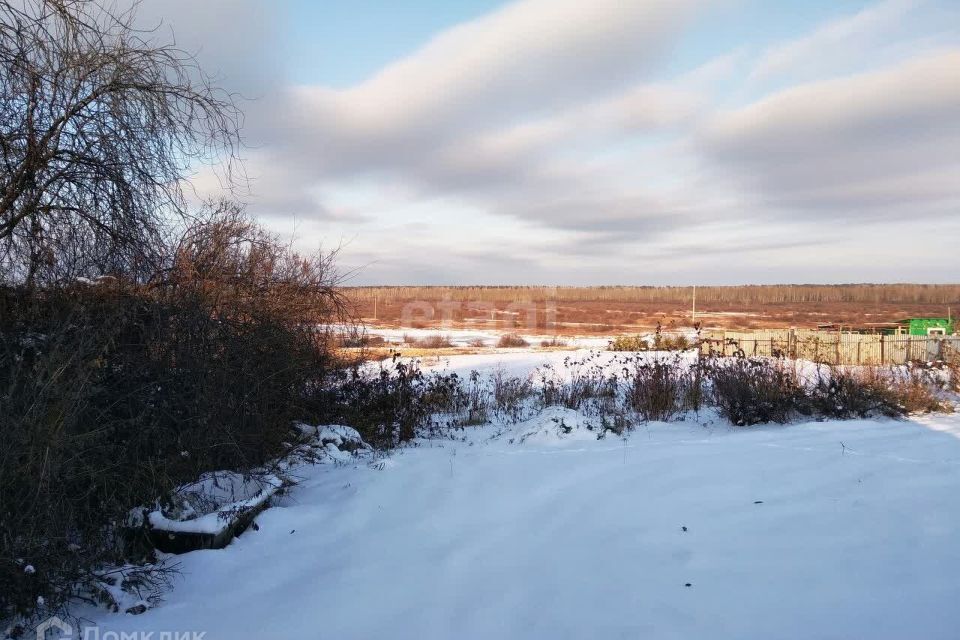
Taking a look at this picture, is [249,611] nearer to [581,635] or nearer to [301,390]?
[581,635]

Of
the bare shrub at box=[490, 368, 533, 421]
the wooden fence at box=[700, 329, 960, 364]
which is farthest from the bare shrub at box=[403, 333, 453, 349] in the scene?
the bare shrub at box=[490, 368, 533, 421]

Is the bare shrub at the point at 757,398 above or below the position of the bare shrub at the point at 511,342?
above

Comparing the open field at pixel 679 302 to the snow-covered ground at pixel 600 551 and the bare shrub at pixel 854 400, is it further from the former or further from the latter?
the snow-covered ground at pixel 600 551

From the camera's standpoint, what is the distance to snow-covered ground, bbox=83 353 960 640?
8.73ft

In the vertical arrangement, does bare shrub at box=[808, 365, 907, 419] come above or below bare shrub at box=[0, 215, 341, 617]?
below

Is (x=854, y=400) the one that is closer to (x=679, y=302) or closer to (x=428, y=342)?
(x=428, y=342)

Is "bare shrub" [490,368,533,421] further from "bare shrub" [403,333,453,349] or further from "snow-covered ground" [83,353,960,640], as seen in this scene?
"bare shrub" [403,333,453,349]

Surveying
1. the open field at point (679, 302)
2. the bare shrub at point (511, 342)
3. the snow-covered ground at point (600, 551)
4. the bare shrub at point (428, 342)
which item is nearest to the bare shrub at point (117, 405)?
the snow-covered ground at point (600, 551)

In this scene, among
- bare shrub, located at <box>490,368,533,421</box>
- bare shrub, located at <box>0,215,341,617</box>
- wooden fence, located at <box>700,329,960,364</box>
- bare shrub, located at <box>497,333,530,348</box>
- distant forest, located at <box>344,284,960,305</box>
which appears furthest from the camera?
distant forest, located at <box>344,284,960,305</box>

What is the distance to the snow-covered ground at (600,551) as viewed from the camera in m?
2.66

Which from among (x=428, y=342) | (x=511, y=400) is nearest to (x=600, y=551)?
(x=511, y=400)

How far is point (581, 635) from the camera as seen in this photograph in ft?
8.41

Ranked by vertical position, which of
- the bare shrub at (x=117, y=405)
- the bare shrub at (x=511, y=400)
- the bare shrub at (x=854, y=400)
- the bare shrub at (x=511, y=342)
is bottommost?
the bare shrub at (x=511, y=342)

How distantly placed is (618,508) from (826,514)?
1.34 m
